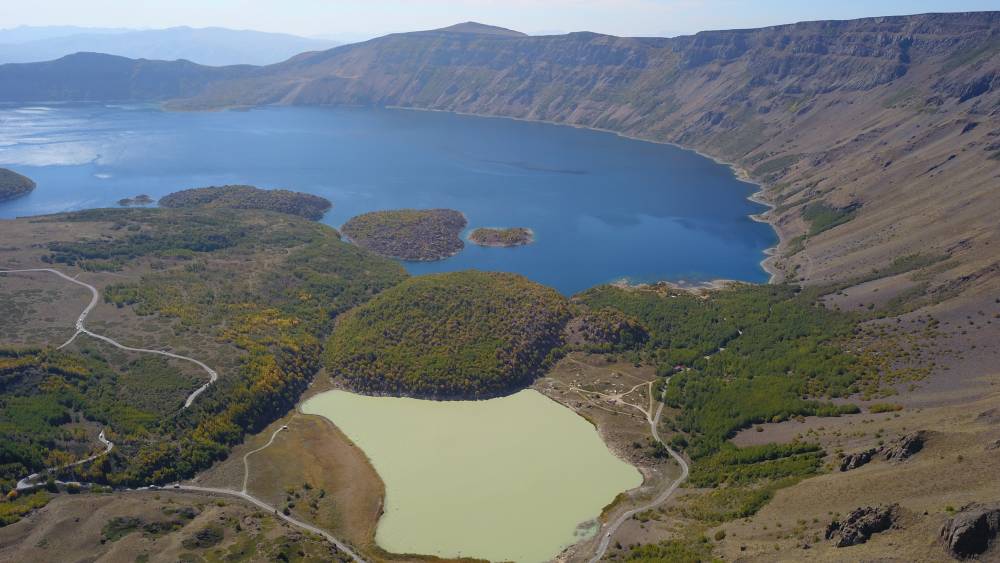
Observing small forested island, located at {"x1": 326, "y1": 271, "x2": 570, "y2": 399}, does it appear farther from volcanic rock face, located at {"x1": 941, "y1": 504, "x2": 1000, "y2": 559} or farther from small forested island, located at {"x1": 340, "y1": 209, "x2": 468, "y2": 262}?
volcanic rock face, located at {"x1": 941, "y1": 504, "x2": 1000, "y2": 559}

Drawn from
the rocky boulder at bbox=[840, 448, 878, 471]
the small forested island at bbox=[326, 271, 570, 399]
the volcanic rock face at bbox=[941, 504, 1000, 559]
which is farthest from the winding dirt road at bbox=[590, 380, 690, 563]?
the volcanic rock face at bbox=[941, 504, 1000, 559]

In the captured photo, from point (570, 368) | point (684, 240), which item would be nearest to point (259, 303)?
point (570, 368)

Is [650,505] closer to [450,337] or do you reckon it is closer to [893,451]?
[893,451]

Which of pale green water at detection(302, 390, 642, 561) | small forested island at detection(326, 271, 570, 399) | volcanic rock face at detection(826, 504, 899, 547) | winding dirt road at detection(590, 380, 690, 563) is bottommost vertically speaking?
pale green water at detection(302, 390, 642, 561)

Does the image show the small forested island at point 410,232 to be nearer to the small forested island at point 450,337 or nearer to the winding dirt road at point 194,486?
the small forested island at point 450,337

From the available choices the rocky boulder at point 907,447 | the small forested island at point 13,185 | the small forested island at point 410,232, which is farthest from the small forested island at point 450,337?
the small forested island at point 13,185

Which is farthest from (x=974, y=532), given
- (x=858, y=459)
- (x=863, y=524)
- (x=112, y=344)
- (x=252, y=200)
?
(x=252, y=200)
